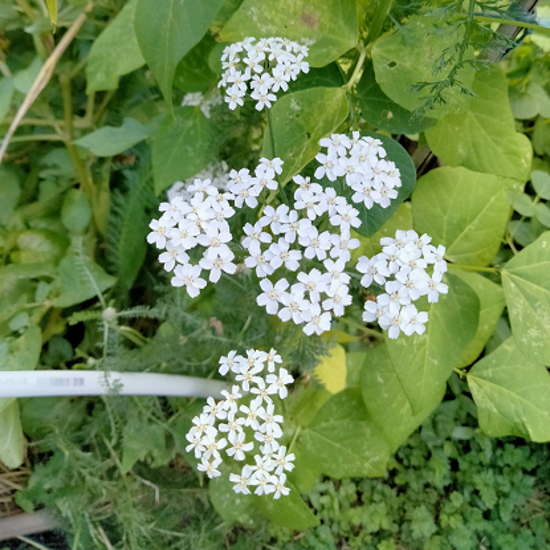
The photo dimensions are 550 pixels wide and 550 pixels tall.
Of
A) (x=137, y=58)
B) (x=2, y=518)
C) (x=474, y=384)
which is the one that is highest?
(x=137, y=58)

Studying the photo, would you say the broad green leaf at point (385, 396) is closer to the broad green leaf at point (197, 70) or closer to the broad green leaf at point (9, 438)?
the broad green leaf at point (197, 70)

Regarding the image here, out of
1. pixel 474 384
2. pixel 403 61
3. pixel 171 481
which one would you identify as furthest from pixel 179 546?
pixel 403 61

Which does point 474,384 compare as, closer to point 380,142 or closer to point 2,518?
point 380,142

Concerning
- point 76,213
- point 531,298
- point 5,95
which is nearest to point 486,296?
point 531,298

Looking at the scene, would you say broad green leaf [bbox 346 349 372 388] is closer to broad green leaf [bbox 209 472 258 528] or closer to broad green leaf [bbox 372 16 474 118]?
broad green leaf [bbox 209 472 258 528]

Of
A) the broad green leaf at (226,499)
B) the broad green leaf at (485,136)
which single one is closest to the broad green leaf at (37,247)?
the broad green leaf at (226,499)

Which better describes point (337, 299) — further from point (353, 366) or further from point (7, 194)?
point (7, 194)
